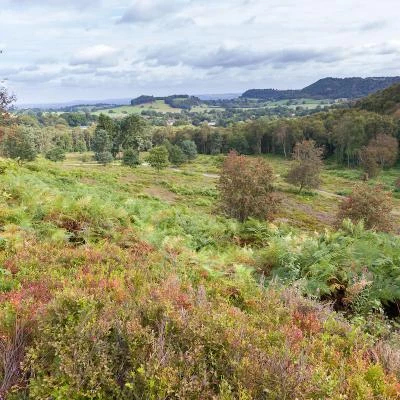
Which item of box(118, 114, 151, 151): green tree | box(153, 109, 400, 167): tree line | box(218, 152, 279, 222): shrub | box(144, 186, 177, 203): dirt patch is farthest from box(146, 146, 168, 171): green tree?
box(218, 152, 279, 222): shrub

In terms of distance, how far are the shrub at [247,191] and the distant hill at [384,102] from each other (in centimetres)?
10192

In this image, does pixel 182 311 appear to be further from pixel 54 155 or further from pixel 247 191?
pixel 54 155

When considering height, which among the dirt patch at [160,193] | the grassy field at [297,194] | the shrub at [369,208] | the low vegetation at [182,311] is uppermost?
the low vegetation at [182,311]

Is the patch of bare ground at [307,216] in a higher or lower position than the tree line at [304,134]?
lower

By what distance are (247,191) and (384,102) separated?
4483 inches

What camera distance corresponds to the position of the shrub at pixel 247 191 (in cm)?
2769

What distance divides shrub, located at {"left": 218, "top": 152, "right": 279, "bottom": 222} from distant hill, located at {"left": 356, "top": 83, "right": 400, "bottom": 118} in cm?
10192

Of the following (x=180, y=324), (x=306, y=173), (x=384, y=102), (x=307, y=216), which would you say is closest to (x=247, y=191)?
(x=307, y=216)

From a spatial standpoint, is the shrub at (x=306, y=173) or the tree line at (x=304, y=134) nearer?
the shrub at (x=306, y=173)

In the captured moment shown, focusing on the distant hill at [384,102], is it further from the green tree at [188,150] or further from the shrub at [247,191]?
the shrub at [247,191]

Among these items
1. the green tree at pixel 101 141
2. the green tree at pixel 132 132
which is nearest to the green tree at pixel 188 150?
the green tree at pixel 132 132

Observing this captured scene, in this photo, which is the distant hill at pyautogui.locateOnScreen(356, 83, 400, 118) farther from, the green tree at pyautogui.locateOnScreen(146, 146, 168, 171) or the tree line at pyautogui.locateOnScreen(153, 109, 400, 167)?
the green tree at pyautogui.locateOnScreen(146, 146, 168, 171)

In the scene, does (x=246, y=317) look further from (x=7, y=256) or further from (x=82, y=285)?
(x=7, y=256)

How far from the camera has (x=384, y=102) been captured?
122 metres
